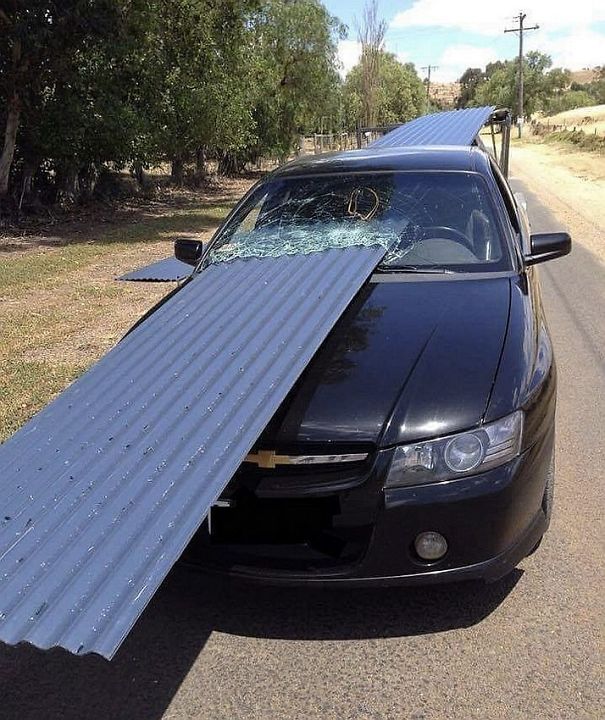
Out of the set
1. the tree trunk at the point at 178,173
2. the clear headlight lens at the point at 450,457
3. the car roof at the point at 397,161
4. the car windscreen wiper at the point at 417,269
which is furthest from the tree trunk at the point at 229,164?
the clear headlight lens at the point at 450,457

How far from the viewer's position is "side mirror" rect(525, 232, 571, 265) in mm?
4257

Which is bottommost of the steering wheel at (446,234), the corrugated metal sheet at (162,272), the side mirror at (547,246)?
the corrugated metal sheet at (162,272)

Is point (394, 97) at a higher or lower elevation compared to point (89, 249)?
higher

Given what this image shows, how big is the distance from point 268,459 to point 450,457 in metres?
0.62

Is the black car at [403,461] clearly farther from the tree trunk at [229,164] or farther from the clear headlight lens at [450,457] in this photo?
the tree trunk at [229,164]

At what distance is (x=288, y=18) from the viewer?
25.2 meters

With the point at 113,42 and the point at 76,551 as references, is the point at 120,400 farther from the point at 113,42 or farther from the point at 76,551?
the point at 113,42

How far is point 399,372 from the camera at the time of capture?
288 centimetres

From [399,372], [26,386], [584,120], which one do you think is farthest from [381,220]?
[584,120]

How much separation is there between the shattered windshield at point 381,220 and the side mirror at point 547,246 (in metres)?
0.29

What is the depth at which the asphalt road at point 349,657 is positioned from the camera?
249 cm

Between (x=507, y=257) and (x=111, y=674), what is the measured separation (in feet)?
8.88

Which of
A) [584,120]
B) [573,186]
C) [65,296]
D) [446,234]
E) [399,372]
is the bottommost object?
[584,120]

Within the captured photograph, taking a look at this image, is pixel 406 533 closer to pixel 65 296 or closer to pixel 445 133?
pixel 445 133
